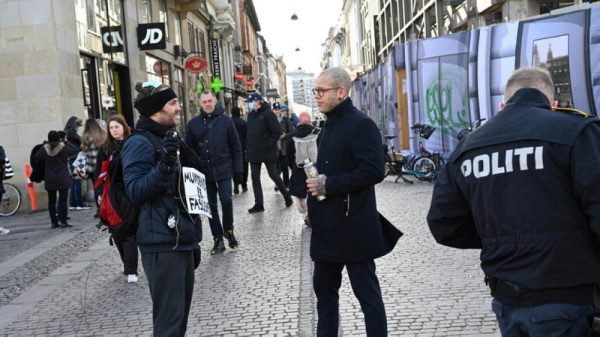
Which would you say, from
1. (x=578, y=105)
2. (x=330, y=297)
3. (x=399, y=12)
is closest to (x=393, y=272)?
(x=330, y=297)

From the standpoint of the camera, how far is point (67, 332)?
18.5 ft

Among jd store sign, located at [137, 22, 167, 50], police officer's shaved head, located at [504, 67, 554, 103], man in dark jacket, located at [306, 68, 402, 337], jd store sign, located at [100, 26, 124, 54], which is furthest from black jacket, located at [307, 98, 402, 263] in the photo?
jd store sign, located at [137, 22, 167, 50]

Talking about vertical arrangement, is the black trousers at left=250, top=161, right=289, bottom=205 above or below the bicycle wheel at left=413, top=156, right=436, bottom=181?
above

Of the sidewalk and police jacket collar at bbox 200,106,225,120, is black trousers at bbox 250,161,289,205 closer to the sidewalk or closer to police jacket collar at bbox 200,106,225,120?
the sidewalk

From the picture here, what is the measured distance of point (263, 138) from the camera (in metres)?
11.9

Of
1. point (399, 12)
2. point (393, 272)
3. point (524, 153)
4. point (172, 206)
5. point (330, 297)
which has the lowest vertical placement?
point (393, 272)

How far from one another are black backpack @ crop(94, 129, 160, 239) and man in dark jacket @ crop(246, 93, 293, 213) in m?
7.63

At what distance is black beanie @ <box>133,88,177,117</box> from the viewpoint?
397 centimetres

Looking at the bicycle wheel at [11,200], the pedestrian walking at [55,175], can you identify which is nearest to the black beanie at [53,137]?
the pedestrian walking at [55,175]

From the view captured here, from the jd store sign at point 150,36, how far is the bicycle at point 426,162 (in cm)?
870

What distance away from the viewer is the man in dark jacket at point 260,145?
1181 centimetres

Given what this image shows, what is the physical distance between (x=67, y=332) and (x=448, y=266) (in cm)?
351

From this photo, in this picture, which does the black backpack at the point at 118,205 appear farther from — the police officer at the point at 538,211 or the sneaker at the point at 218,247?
the sneaker at the point at 218,247

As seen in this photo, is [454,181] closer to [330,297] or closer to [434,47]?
[330,297]
